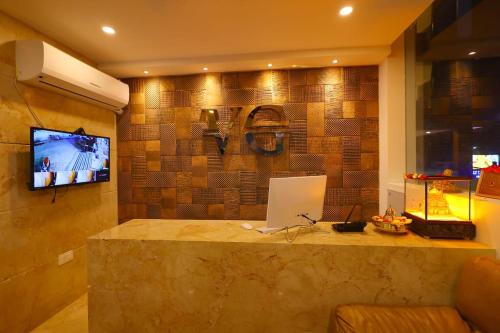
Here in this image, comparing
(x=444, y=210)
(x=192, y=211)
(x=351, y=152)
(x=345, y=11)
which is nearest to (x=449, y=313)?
(x=444, y=210)

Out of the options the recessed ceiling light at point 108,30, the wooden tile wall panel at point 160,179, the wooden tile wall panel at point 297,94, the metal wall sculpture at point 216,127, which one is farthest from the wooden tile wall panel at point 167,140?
the wooden tile wall panel at point 297,94

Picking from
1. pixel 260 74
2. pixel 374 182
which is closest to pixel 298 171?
pixel 374 182

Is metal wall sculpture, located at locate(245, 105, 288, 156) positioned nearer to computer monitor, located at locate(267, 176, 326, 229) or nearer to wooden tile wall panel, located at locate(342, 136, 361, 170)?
wooden tile wall panel, located at locate(342, 136, 361, 170)

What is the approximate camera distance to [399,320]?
1457 mm

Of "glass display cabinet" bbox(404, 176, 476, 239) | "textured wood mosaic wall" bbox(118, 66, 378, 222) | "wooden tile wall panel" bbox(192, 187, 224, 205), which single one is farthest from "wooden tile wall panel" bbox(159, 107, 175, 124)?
"glass display cabinet" bbox(404, 176, 476, 239)

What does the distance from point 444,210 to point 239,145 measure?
7.70 ft

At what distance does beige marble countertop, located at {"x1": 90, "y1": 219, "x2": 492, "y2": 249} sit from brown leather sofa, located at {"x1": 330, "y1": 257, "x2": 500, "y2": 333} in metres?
0.23

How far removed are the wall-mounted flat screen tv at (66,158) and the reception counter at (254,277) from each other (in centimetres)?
103

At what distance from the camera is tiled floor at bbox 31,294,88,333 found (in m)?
2.38

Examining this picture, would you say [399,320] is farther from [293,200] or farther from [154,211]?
[154,211]

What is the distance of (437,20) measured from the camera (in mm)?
2738

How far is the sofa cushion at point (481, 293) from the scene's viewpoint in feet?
4.18

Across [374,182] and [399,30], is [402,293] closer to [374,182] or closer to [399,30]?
[374,182]

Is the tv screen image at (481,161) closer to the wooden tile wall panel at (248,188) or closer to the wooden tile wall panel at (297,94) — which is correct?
the wooden tile wall panel at (297,94)
